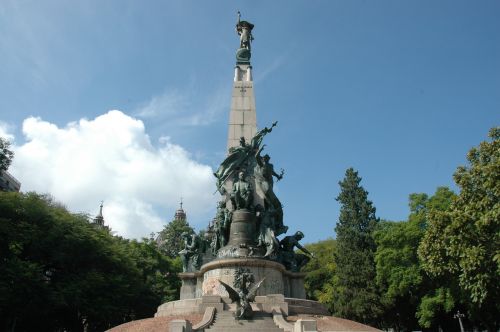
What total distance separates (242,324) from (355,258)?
23.9 metres

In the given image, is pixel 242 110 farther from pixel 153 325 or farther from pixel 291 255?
pixel 153 325

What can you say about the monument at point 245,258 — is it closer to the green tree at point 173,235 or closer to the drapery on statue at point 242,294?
the drapery on statue at point 242,294

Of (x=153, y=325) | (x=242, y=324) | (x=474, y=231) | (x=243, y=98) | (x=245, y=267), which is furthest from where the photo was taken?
(x=243, y=98)

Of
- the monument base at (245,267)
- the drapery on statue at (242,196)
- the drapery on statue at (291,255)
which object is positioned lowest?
the monument base at (245,267)

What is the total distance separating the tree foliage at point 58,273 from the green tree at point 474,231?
16639mm

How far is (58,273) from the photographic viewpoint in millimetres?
23547

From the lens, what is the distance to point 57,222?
23906mm

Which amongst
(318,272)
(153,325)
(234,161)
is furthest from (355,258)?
(153,325)

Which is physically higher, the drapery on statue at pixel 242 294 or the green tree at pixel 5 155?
the green tree at pixel 5 155

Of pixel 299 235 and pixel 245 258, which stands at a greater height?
pixel 299 235

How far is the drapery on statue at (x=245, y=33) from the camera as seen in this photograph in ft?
86.4

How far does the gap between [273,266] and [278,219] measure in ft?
10.8

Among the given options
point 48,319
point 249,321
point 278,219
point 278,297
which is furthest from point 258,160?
point 48,319

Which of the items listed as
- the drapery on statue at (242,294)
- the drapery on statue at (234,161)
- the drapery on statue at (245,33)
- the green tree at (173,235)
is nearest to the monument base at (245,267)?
the drapery on statue at (242,294)
